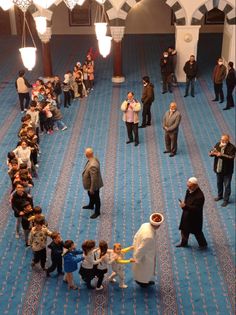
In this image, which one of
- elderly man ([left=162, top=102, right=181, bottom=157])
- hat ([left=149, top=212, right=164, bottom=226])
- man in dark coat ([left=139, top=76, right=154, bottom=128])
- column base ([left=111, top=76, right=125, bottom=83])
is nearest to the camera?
hat ([left=149, top=212, right=164, bottom=226])

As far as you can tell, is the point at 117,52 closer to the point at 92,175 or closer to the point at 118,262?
the point at 92,175

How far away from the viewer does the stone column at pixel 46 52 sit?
12156mm

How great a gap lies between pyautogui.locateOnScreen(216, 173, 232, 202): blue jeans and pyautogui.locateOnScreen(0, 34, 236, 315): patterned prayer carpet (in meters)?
0.20

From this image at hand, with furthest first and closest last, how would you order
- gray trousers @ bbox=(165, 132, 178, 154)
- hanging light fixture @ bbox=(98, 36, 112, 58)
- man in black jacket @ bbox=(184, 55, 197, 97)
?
1. man in black jacket @ bbox=(184, 55, 197, 97)
2. gray trousers @ bbox=(165, 132, 178, 154)
3. hanging light fixture @ bbox=(98, 36, 112, 58)

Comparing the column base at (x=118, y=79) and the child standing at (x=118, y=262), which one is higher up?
the column base at (x=118, y=79)

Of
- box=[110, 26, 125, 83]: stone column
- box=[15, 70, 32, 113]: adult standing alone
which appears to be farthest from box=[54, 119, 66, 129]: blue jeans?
box=[110, 26, 125, 83]: stone column

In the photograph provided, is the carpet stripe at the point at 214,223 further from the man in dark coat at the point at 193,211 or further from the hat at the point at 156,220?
the hat at the point at 156,220

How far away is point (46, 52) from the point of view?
12344mm

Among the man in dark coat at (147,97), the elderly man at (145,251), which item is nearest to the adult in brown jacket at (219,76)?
the man in dark coat at (147,97)

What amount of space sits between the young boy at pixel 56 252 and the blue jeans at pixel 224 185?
2793 mm

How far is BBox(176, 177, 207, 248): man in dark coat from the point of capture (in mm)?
5184

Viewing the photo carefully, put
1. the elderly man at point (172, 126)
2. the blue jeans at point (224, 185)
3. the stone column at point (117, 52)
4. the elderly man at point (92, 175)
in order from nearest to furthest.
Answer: the elderly man at point (92, 175) < the blue jeans at point (224, 185) < the elderly man at point (172, 126) < the stone column at point (117, 52)

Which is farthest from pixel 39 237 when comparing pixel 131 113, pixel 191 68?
pixel 191 68

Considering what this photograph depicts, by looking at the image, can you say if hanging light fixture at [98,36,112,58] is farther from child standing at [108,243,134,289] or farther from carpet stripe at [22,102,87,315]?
child standing at [108,243,134,289]
